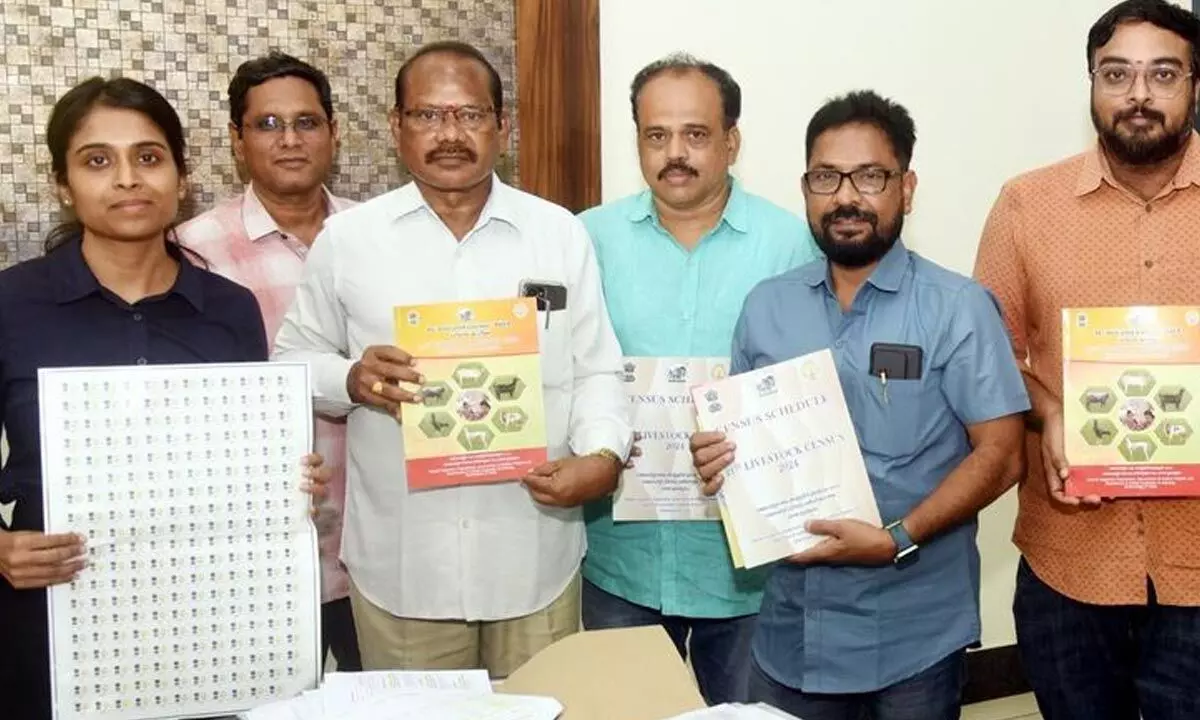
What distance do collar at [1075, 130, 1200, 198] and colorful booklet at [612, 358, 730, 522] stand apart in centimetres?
79

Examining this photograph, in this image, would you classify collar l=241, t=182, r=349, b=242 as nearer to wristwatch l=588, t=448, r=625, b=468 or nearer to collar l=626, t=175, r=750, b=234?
collar l=626, t=175, r=750, b=234

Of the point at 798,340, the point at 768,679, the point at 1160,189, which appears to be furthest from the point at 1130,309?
the point at 768,679

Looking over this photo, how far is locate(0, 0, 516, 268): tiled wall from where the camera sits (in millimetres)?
2354

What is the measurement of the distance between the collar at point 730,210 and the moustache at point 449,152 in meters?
0.43

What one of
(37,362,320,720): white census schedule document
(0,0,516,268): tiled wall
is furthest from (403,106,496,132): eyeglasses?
(37,362,320,720): white census schedule document

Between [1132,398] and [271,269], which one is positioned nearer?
[1132,398]

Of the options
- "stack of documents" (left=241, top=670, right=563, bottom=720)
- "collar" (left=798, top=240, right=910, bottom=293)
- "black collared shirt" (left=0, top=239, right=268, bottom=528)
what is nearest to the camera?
"stack of documents" (left=241, top=670, right=563, bottom=720)

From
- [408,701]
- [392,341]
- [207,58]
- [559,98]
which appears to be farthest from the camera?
[559,98]

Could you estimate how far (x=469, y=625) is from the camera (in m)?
2.10

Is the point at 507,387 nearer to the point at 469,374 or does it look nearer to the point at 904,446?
the point at 469,374

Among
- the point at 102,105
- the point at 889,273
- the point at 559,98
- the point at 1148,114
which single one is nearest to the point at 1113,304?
the point at 1148,114

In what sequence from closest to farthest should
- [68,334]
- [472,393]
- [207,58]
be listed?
[68,334] → [472,393] → [207,58]

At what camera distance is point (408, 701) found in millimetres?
1292

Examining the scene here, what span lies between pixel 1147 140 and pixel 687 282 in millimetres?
907
